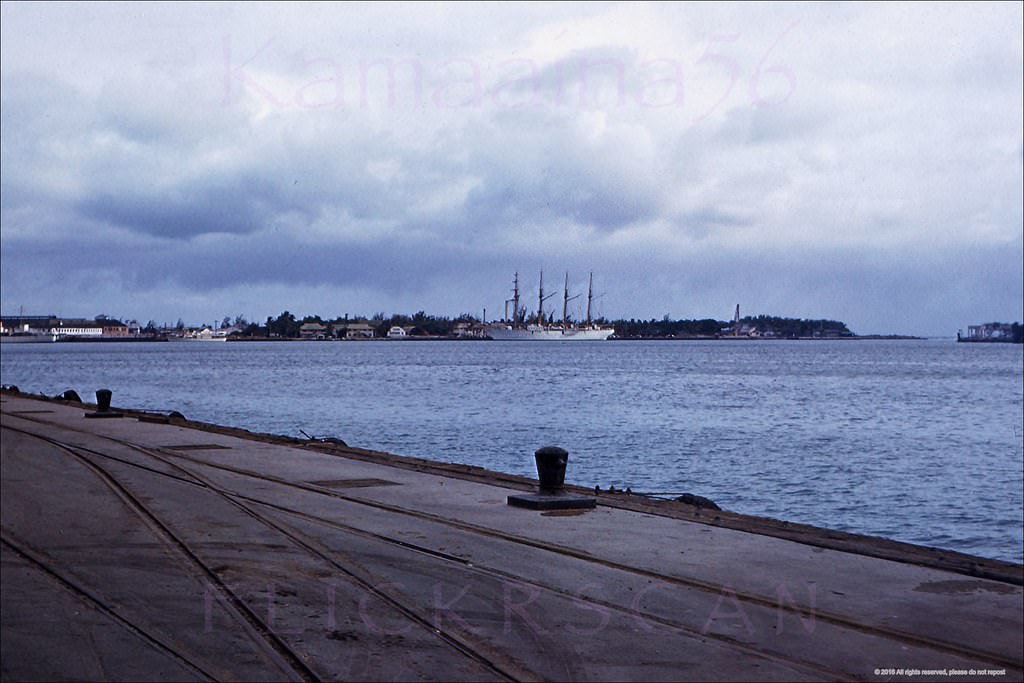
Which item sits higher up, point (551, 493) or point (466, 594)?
point (551, 493)

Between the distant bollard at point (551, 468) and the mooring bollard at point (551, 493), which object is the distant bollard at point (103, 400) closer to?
the mooring bollard at point (551, 493)

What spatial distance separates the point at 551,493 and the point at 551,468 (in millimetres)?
385

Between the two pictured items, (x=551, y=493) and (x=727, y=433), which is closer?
(x=551, y=493)

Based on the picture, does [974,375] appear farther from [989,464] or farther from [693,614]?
[693,614]

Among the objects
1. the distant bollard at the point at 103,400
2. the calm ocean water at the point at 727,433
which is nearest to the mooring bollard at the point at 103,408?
the distant bollard at the point at 103,400

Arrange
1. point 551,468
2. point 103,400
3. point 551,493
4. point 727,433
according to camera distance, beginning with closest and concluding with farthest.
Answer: point 551,493 < point 551,468 < point 103,400 < point 727,433

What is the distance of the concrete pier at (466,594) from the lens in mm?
8180

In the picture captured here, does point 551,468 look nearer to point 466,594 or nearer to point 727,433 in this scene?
point 466,594

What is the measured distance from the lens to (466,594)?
10227 millimetres

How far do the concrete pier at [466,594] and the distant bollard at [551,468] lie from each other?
69 cm

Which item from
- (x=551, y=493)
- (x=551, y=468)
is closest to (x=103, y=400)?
(x=551, y=468)

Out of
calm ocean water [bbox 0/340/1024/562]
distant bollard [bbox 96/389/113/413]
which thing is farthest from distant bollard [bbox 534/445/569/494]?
distant bollard [bbox 96/389/113/413]

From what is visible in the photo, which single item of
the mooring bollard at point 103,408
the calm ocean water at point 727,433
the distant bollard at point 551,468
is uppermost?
the distant bollard at point 551,468

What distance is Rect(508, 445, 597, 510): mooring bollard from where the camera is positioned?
15.6m
